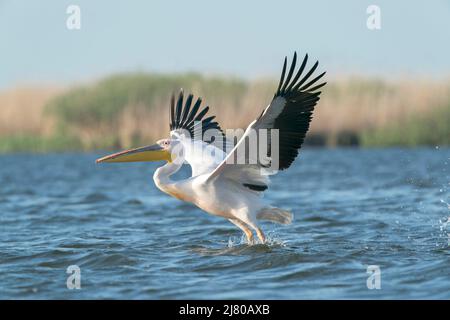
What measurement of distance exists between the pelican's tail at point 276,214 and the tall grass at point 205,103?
44.1ft

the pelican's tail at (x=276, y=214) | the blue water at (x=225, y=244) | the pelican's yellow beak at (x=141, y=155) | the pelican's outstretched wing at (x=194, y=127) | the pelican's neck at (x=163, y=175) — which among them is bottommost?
the blue water at (x=225, y=244)

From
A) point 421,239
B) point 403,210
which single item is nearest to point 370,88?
point 403,210

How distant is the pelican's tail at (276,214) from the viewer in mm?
7945

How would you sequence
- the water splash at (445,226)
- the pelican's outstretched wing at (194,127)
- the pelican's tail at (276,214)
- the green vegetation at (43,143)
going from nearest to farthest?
1. the pelican's tail at (276,214)
2. the water splash at (445,226)
3. the pelican's outstretched wing at (194,127)
4. the green vegetation at (43,143)

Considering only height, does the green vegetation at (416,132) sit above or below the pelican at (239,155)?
below

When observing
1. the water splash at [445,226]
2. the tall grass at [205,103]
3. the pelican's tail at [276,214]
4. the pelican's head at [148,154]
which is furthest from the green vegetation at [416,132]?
the pelican's tail at [276,214]

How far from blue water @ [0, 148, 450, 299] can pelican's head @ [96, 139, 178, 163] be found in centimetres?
86

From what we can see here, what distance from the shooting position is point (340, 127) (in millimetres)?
24078

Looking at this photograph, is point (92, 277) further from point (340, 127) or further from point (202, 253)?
point (340, 127)

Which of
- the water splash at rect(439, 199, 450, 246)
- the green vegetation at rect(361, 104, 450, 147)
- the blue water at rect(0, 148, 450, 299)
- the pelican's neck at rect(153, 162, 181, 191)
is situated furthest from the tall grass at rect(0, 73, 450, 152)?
the pelican's neck at rect(153, 162, 181, 191)

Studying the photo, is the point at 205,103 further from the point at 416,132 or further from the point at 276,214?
the point at 276,214

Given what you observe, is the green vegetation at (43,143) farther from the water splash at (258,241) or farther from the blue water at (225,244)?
the water splash at (258,241)

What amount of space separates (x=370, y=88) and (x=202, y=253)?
60.5ft

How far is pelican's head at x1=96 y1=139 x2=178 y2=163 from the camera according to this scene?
8250 mm
